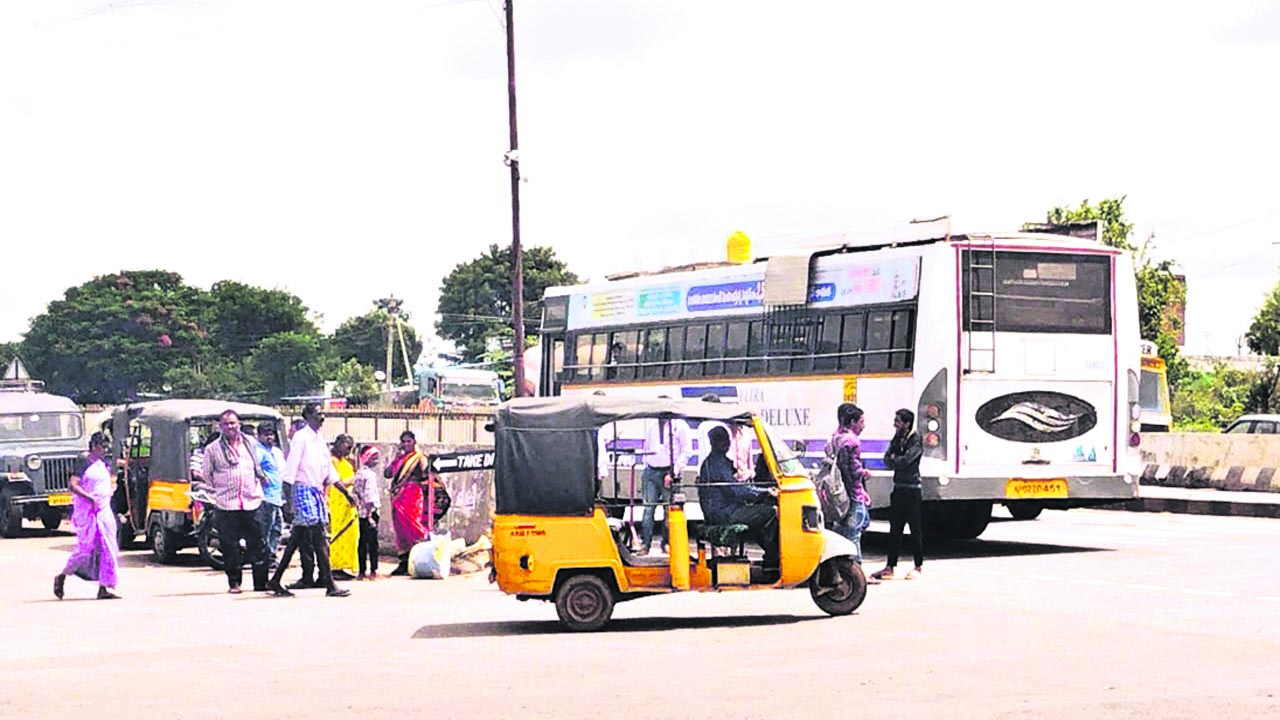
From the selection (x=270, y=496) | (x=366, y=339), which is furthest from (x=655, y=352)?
(x=366, y=339)

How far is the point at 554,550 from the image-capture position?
14648mm

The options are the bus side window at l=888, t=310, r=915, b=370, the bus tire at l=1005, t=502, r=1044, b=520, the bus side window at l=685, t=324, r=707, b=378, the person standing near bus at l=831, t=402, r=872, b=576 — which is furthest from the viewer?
the bus side window at l=685, t=324, r=707, b=378

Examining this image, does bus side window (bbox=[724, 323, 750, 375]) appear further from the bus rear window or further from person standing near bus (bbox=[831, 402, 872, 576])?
person standing near bus (bbox=[831, 402, 872, 576])

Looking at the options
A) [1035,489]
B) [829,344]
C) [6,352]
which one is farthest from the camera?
[6,352]

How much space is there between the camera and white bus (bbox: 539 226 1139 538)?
21344 mm

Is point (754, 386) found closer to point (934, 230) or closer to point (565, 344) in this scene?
point (934, 230)

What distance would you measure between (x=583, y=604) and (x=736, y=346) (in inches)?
422

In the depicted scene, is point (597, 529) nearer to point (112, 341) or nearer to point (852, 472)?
point (852, 472)

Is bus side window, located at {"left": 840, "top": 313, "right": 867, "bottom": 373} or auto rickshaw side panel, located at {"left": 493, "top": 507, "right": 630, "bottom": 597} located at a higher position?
bus side window, located at {"left": 840, "top": 313, "right": 867, "bottom": 373}

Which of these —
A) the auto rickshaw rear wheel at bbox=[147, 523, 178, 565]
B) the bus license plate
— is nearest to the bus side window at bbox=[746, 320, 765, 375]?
the bus license plate

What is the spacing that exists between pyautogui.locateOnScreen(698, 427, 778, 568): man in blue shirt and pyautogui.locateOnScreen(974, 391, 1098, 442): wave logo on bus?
22.6ft

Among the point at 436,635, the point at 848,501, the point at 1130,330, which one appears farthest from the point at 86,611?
the point at 1130,330

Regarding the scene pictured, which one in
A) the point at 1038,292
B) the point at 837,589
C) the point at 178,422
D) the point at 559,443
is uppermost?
the point at 1038,292

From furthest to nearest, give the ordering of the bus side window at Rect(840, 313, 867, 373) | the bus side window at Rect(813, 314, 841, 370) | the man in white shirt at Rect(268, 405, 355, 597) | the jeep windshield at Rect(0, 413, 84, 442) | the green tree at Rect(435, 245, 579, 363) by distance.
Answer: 1. the green tree at Rect(435, 245, 579, 363)
2. the jeep windshield at Rect(0, 413, 84, 442)
3. the bus side window at Rect(813, 314, 841, 370)
4. the bus side window at Rect(840, 313, 867, 373)
5. the man in white shirt at Rect(268, 405, 355, 597)
